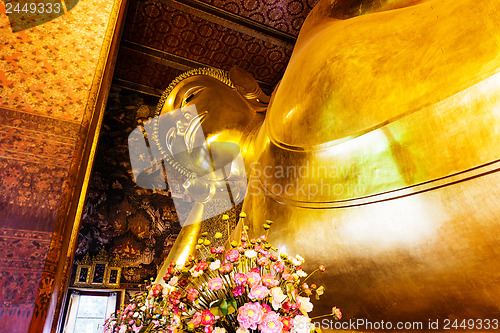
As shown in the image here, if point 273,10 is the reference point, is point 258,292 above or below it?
below

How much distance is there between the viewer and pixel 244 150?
182 centimetres

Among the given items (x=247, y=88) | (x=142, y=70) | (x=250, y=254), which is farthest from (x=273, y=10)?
(x=250, y=254)

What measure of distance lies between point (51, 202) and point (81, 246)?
2062mm

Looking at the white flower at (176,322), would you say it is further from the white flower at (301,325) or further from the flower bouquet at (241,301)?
the white flower at (301,325)

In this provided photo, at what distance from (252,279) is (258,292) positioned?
0.13 feet

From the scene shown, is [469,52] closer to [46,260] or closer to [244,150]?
[244,150]

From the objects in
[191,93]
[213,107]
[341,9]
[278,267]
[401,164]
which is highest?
[191,93]

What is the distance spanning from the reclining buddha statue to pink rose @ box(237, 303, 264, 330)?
1.19 feet

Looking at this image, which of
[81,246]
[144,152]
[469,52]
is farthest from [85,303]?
[469,52]

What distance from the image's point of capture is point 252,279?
0.67m

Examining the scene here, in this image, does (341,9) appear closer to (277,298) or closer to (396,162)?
(396,162)

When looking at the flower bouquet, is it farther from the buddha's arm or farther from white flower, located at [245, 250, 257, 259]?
the buddha's arm

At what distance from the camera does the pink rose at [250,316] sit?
1.98ft

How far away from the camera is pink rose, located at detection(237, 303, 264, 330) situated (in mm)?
602
